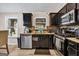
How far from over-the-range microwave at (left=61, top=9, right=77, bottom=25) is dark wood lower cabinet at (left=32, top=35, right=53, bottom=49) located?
1.03 feet

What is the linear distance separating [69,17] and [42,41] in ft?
1.80

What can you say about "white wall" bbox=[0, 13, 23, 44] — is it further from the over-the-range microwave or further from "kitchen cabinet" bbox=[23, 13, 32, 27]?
the over-the-range microwave

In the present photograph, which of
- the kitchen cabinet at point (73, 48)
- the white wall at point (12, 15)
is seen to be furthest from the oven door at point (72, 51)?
the white wall at point (12, 15)

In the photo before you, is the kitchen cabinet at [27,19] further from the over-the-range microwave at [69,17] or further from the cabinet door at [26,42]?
the over-the-range microwave at [69,17]

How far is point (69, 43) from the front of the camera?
1977mm

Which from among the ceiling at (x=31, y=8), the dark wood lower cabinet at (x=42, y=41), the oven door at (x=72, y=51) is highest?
the ceiling at (x=31, y=8)

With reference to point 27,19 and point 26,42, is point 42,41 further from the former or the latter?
point 27,19

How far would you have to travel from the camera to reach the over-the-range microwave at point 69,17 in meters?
2.12

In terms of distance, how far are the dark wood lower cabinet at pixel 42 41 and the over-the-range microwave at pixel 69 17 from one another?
314 millimetres

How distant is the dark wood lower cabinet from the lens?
84.1 inches

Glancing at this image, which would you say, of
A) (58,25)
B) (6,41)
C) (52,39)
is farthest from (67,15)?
(6,41)

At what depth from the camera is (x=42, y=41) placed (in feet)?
7.39

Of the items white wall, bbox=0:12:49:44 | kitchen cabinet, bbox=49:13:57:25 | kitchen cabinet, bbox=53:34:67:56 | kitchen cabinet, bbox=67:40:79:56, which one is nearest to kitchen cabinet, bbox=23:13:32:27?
white wall, bbox=0:12:49:44

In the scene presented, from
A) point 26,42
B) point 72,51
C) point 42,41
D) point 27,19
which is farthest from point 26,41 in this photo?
point 72,51
